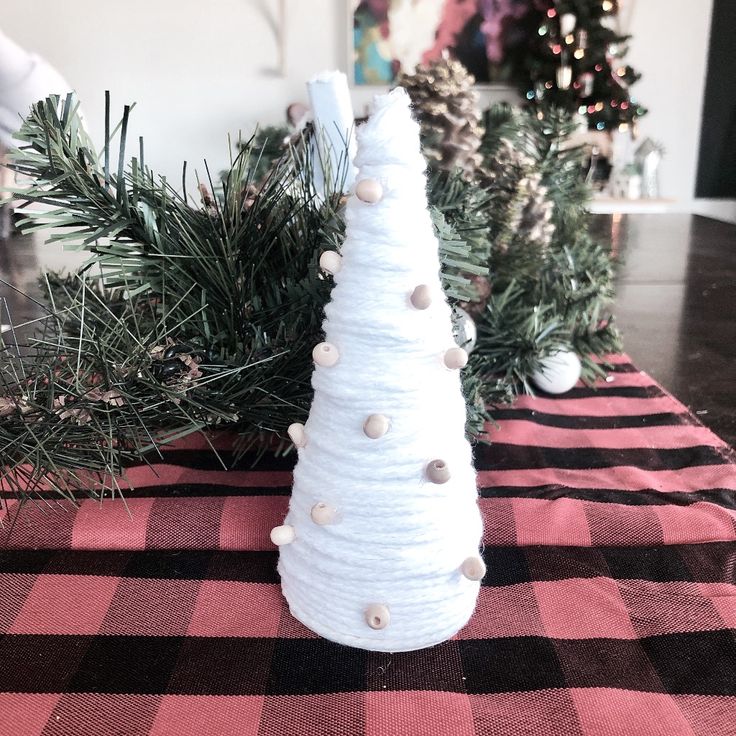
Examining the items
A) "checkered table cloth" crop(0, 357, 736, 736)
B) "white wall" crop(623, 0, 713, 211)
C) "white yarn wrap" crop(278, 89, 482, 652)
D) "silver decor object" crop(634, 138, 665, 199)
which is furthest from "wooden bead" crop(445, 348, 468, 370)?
"white wall" crop(623, 0, 713, 211)

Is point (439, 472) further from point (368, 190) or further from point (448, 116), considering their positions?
point (448, 116)

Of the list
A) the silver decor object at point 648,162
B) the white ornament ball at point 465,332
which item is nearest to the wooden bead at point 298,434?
the white ornament ball at point 465,332

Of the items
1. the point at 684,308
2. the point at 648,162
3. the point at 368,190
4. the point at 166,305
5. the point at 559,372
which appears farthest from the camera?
the point at 648,162

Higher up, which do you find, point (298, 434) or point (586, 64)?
point (586, 64)

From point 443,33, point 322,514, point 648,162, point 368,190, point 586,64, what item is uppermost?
point 443,33

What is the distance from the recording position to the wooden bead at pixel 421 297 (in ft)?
0.80

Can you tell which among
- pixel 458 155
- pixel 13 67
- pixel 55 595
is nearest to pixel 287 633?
pixel 55 595

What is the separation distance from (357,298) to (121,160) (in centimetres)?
13

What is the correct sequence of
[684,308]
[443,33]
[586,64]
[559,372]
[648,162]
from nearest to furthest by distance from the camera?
[559,372]
[684,308]
[586,64]
[443,33]
[648,162]

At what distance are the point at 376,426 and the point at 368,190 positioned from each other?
87 millimetres

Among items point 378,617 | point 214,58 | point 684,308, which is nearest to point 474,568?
point 378,617

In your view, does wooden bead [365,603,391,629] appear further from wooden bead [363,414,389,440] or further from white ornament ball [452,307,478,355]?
white ornament ball [452,307,478,355]

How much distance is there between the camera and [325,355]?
254 mm

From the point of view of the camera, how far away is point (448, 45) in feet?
7.63
